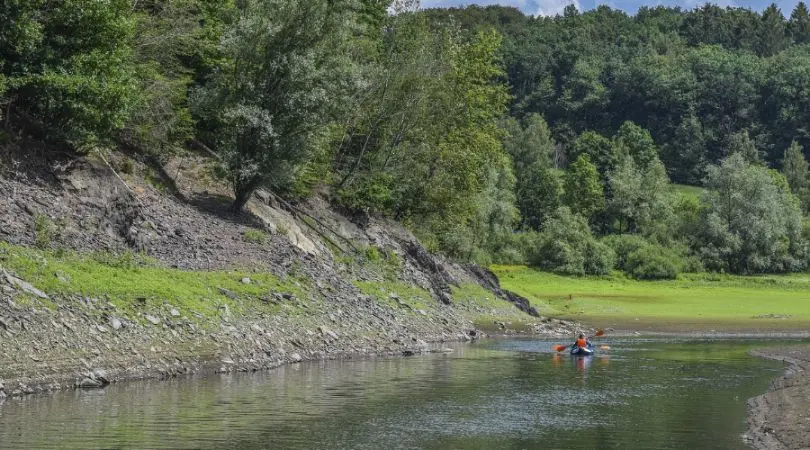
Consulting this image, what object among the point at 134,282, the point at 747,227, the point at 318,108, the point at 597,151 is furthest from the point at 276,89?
the point at 597,151

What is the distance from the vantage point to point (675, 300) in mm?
91500

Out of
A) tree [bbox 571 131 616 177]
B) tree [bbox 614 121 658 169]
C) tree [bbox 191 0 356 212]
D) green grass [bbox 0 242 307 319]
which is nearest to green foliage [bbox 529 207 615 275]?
tree [bbox 191 0 356 212]

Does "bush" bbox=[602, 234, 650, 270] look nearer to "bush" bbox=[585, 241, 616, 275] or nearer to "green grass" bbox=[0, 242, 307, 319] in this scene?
"bush" bbox=[585, 241, 616, 275]

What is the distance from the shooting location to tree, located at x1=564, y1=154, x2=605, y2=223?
14775 centimetres

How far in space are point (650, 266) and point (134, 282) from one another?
276 feet

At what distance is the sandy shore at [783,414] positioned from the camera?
87.9 feet

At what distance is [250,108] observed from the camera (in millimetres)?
54094

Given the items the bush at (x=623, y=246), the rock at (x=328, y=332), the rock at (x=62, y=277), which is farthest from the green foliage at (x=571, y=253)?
the rock at (x=62, y=277)

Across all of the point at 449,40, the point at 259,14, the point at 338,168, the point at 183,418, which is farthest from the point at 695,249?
the point at 183,418

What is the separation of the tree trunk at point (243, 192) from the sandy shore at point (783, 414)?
94.3ft

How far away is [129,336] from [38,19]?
16.4m

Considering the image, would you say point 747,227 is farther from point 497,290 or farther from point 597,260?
point 497,290

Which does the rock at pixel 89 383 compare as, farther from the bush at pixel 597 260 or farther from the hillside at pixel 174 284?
the bush at pixel 597 260

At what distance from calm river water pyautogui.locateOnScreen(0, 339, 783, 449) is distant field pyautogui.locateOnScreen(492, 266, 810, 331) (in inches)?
1115
